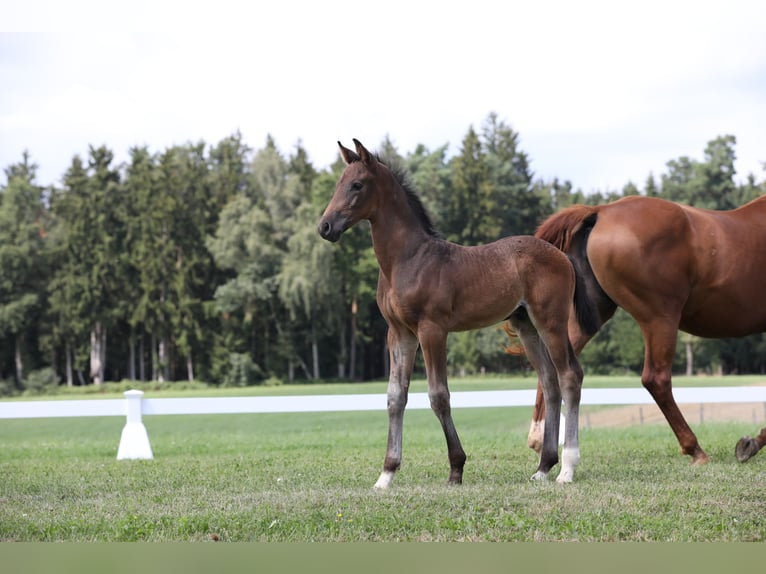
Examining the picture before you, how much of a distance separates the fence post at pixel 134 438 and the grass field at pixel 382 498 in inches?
15.4

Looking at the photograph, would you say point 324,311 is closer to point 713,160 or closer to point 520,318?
point 713,160

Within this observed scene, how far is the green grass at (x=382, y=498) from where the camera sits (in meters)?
5.83

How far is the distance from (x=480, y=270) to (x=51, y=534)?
392 cm

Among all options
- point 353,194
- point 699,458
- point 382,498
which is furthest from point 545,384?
point 353,194

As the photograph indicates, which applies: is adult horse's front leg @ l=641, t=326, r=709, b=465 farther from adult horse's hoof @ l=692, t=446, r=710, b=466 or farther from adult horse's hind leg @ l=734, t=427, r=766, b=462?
adult horse's hind leg @ l=734, t=427, r=766, b=462

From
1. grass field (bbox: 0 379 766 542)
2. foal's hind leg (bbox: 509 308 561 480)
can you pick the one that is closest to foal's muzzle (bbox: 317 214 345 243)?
foal's hind leg (bbox: 509 308 561 480)

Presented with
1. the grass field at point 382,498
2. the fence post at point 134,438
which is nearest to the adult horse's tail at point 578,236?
the grass field at point 382,498

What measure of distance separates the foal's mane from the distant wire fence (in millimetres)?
4030

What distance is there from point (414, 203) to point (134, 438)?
18.5 ft

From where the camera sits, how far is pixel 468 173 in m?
58.3

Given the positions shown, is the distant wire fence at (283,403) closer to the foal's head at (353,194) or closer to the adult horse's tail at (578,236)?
the adult horse's tail at (578,236)

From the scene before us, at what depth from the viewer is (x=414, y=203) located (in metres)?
7.87

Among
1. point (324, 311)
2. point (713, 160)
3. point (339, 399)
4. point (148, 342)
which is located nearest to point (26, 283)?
point (148, 342)

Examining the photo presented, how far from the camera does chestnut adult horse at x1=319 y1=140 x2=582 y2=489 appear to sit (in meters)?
7.39
